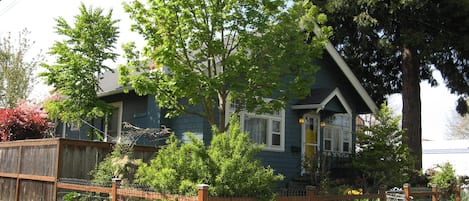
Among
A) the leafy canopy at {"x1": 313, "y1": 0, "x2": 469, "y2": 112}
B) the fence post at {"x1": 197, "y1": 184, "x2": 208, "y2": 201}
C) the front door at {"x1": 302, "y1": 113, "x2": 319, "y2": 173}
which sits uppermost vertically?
the leafy canopy at {"x1": 313, "y1": 0, "x2": 469, "y2": 112}

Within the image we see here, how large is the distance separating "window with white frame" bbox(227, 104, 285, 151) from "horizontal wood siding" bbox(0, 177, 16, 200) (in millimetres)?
6465

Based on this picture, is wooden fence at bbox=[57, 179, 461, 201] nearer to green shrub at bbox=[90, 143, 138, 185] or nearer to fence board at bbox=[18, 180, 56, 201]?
fence board at bbox=[18, 180, 56, 201]

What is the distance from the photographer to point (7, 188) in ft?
44.2

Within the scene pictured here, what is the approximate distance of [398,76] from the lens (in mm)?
21562

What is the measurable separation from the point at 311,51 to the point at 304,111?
499 cm

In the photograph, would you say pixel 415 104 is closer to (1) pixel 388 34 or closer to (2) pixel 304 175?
(1) pixel 388 34

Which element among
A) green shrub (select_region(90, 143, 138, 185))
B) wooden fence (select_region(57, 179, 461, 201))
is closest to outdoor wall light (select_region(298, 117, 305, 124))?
wooden fence (select_region(57, 179, 461, 201))

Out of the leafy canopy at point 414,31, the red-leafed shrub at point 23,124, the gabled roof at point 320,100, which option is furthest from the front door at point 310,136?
the red-leafed shrub at point 23,124

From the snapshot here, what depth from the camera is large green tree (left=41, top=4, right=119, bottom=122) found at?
14.8 m

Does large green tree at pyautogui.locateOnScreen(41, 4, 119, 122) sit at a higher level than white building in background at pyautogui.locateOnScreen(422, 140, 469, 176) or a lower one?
higher

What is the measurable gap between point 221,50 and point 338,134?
8741 millimetres

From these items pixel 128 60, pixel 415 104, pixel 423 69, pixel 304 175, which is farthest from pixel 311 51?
pixel 423 69

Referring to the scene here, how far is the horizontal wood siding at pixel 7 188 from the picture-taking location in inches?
518

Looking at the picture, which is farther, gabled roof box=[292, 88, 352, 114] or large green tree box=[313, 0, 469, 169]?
large green tree box=[313, 0, 469, 169]
